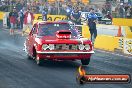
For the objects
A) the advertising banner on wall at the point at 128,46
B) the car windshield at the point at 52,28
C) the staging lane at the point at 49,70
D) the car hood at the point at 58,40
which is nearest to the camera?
the staging lane at the point at 49,70

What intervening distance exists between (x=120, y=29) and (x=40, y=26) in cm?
1187

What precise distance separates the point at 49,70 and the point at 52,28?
2.07 m

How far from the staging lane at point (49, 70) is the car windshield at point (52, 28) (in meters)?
1.06

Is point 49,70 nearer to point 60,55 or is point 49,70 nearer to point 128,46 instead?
point 60,55

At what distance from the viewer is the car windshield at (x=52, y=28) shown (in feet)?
47.4

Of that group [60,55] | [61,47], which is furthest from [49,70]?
[61,47]

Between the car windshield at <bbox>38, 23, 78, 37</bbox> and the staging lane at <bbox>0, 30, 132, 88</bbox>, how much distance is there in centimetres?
106

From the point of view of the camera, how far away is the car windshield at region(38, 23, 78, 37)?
47.4 ft

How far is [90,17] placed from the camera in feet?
79.8

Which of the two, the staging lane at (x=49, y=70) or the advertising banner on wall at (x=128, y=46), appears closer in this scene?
the staging lane at (x=49, y=70)

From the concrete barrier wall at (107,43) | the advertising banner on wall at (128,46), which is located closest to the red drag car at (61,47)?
the advertising banner on wall at (128,46)

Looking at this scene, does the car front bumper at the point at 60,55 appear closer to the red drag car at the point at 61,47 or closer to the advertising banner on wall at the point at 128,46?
the red drag car at the point at 61,47

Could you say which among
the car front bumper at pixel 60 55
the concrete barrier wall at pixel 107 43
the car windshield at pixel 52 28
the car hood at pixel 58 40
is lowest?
the concrete barrier wall at pixel 107 43

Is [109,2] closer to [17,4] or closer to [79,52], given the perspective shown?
[17,4]
